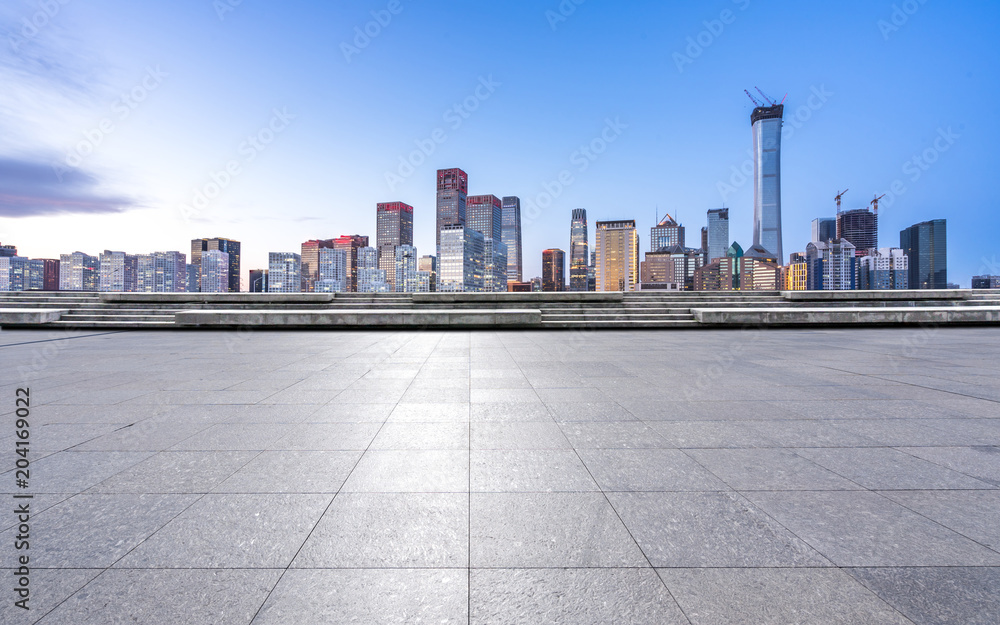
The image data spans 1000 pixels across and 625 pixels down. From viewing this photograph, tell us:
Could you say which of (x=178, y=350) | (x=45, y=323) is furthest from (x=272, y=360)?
(x=45, y=323)

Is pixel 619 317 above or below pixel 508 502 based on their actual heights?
above

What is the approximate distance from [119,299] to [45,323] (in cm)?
272

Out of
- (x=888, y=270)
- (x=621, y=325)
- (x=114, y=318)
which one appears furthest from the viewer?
(x=888, y=270)

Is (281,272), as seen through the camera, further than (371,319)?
Yes

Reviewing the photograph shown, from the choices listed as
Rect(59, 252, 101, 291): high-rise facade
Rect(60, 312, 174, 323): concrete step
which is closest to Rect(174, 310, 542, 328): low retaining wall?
Rect(60, 312, 174, 323): concrete step

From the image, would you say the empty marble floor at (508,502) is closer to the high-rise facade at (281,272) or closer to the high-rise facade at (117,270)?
the high-rise facade at (117,270)

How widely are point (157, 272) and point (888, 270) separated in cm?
25671

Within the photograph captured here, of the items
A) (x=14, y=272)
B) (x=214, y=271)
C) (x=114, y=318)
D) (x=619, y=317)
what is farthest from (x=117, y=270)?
(x=619, y=317)

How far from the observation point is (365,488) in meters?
3.40

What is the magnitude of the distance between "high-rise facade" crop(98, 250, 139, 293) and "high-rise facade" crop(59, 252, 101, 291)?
263 inches

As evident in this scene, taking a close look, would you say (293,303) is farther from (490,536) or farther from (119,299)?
(490,536)

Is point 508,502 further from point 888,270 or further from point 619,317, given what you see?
point 888,270

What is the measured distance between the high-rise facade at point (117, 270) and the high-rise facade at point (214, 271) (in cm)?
2655

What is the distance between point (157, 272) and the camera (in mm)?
130250
